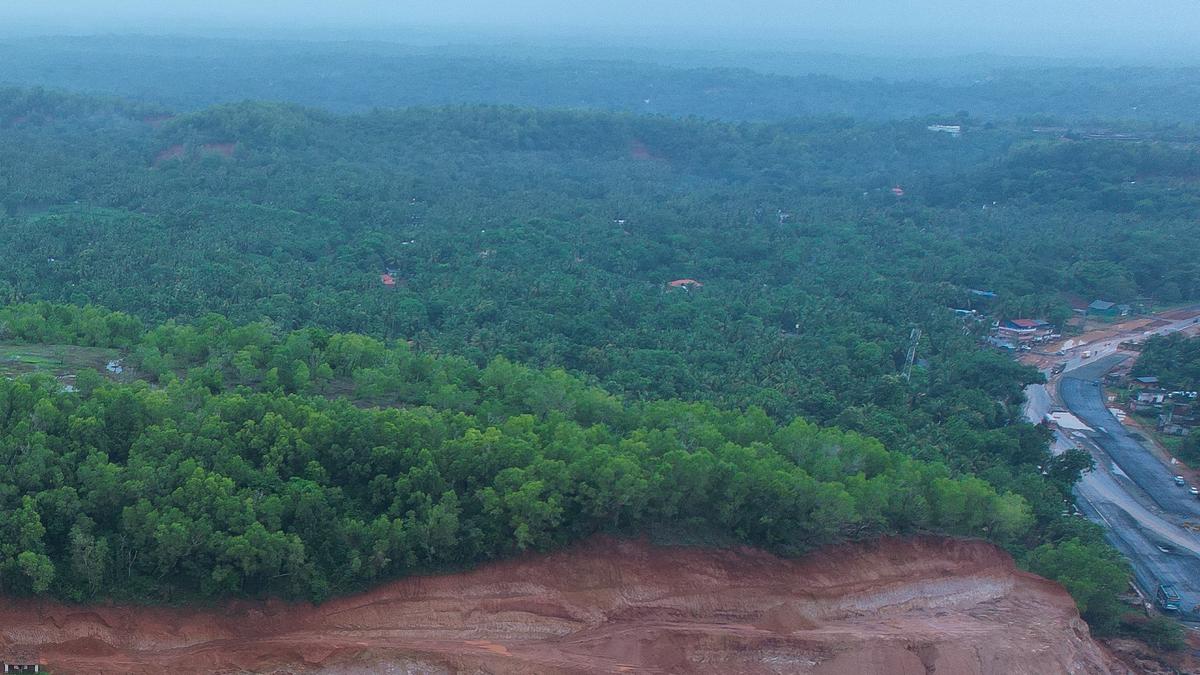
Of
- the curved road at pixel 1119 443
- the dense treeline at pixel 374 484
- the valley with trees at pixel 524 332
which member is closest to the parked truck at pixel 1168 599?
the valley with trees at pixel 524 332

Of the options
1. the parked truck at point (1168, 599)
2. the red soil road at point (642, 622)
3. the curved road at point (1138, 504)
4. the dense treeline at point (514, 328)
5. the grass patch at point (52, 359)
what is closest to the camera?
the red soil road at point (642, 622)

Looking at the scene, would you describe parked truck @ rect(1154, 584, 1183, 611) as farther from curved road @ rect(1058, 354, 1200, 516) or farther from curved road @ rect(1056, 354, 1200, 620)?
curved road @ rect(1058, 354, 1200, 516)

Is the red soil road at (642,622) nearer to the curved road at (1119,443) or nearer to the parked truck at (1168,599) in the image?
the parked truck at (1168,599)

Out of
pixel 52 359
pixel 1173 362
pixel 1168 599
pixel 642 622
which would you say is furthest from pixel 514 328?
pixel 1173 362

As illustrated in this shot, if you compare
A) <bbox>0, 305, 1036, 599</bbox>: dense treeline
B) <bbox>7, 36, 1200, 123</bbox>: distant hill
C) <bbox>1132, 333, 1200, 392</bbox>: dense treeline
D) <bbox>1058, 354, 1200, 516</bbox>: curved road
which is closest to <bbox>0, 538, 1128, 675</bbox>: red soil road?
<bbox>0, 305, 1036, 599</bbox>: dense treeline

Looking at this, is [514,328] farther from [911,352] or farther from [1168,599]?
[1168,599]

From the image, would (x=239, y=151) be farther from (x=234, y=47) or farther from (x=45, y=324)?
(x=234, y=47)
